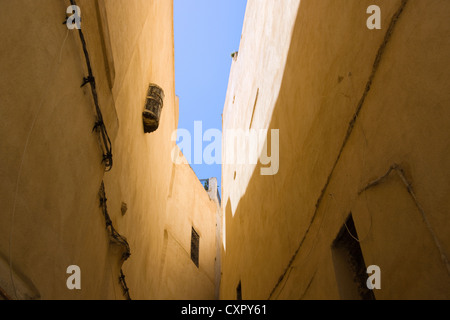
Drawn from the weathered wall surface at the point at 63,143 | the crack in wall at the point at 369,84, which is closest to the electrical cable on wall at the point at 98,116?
the weathered wall surface at the point at 63,143

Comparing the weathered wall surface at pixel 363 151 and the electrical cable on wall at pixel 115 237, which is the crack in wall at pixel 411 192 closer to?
the weathered wall surface at pixel 363 151

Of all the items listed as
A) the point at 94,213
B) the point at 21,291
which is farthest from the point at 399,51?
the point at 94,213

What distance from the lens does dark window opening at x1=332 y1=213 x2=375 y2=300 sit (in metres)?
3.64

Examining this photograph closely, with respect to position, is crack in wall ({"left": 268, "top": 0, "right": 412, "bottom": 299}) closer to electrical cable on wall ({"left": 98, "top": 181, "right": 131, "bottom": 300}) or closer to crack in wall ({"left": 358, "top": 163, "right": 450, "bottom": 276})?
crack in wall ({"left": 358, "top": 163, "right": 450, "bottom": 276})

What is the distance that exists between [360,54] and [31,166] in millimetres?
2888

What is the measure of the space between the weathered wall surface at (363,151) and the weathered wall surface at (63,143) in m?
2.36

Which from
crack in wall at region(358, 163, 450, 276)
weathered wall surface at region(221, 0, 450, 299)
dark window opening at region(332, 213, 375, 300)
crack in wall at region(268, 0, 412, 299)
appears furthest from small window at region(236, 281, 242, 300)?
crack in wall at region(358, 163, 450, 276)

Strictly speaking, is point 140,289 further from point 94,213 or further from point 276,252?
point 94,213

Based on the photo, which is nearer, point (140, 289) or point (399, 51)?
point (399, 51)

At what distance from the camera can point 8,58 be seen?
7.69 ft

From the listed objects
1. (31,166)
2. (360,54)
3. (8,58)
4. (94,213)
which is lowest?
(31,166)

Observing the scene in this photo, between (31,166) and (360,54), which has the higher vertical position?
(360,54)

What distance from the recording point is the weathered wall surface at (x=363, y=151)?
2.51m

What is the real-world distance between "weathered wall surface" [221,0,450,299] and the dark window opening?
0.05 metres
